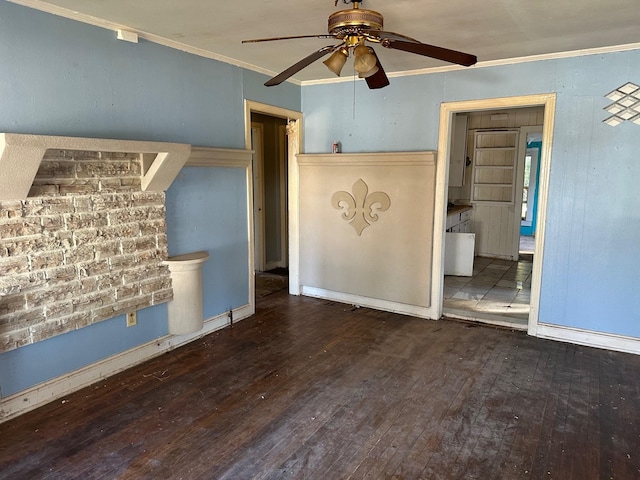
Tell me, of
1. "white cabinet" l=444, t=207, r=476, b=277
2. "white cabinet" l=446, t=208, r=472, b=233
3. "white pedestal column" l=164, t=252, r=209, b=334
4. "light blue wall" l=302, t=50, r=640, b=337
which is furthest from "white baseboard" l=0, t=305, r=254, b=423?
"white cabinet" l=446, t=208, r=472, b=233

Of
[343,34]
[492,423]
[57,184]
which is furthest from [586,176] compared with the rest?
[57,184]

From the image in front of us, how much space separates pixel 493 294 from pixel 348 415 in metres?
3.16

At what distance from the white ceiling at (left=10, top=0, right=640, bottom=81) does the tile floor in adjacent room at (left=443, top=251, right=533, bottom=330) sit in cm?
240

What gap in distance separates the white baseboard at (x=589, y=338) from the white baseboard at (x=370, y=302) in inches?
40.3

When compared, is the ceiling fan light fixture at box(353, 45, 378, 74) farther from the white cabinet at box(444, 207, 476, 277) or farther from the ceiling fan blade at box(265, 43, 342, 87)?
the white cabinet at box(444, 207, 476, 277)

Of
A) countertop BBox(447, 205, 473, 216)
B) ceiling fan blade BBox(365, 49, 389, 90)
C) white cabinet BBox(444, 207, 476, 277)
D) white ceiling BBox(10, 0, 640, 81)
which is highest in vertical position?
white ceiling BBox(10, 0, 640, 81)

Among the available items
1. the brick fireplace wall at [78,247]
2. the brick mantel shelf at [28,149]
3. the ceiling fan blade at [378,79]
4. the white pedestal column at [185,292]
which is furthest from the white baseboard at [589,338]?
the brick mantel shelf at [28,149]

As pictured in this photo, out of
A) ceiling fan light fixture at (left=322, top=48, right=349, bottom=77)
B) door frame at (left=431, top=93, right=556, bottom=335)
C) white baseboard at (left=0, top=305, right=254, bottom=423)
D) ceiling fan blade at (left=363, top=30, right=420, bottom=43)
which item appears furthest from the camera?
door frame at (left=431, top=93, right=556, bottom=335)

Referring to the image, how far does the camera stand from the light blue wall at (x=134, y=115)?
2.56 m

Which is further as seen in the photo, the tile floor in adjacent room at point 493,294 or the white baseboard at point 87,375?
the tile floor in adjacent room at point 493,294

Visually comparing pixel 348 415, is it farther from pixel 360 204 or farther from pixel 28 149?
pixel 360 204

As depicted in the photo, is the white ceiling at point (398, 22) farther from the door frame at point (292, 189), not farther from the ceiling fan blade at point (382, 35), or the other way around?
the door frame at point (292, 189)

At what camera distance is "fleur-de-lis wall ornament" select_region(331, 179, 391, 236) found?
4.51 metres

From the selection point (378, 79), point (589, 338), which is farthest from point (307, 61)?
point (589, 338)
